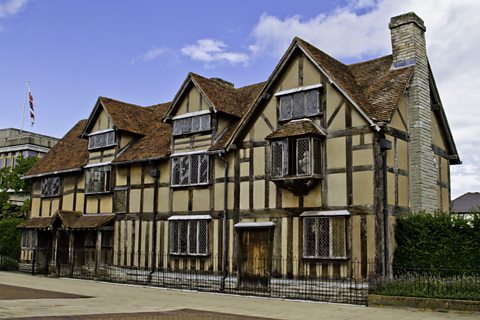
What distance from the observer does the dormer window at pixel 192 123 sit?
23.8 metres

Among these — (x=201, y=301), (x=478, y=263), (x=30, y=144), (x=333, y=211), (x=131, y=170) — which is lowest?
(x=201, y=301)

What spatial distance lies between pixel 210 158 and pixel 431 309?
36.5 feet

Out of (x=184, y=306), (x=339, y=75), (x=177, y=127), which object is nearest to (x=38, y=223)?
(x=177, y=127)

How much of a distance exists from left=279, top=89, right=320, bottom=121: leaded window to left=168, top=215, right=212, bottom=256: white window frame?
5.47m

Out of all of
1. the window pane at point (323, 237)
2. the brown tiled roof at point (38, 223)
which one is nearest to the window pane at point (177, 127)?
the window pane at point (323, 237)

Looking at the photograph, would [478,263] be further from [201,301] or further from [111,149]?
[111,149]

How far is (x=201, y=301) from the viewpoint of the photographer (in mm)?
18484

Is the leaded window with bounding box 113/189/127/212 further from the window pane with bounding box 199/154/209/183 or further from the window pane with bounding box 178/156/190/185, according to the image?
the window pane with bounding box 199/154/209/183

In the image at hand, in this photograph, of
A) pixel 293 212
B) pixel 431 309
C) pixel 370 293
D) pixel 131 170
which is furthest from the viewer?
pixel 131 170

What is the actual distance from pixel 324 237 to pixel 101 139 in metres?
13.8

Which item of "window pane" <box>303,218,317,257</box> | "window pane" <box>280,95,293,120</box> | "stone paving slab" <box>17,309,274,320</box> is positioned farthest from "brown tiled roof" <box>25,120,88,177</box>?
"stone paving slab" <box>17,309,274,320</box>

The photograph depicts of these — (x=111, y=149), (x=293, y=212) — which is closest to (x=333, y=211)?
(x=293, y=212)

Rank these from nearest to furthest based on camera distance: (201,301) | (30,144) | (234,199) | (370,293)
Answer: (370,293)
(201,301)
(234,199)
(30,144)

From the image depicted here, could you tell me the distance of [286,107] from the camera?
2109cm
